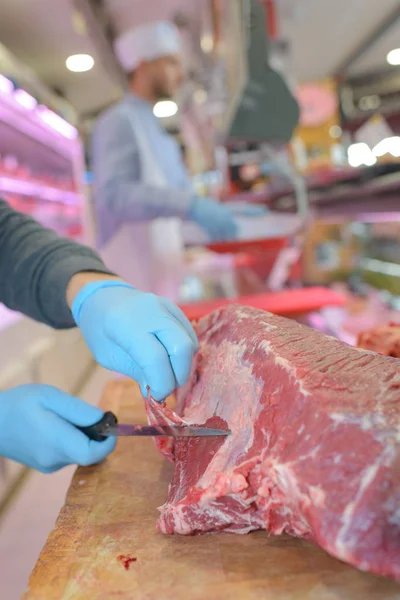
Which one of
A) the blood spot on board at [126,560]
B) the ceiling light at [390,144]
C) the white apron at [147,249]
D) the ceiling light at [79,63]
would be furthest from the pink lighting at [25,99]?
the blood spot on board at [126,560]

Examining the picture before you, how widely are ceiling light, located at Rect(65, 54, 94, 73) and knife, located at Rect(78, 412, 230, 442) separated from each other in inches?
227

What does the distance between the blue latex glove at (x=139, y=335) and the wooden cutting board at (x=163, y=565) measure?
32cm

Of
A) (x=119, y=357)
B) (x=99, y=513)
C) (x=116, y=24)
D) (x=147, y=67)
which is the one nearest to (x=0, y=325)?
(x=119, y=357)

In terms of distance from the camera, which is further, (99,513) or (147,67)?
(147,67)

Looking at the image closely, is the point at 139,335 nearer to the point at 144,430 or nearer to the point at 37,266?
the point at 144,430

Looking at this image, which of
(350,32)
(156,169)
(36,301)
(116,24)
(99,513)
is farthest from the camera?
(350,32)

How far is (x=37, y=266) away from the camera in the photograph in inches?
68.2

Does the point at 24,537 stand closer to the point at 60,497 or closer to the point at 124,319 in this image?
the point at 60,497

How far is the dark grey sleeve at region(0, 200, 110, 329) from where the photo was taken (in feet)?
5.48

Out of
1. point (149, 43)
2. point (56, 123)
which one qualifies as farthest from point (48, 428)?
point (56, 123)

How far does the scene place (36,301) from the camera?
1.76 metres

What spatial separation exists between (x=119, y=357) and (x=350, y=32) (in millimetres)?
8687

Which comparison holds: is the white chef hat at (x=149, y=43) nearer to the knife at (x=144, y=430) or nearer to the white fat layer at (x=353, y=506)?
the knife at (x=144, y=430)

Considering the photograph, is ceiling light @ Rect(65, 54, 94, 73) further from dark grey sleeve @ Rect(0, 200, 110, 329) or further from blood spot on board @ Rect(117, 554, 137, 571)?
blood spot on board @ Rect(117, 554, 137, 571)
